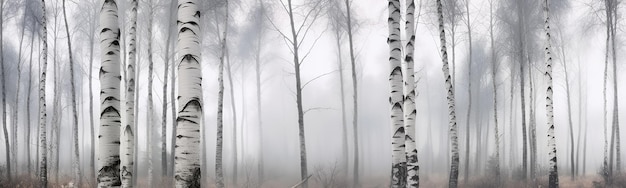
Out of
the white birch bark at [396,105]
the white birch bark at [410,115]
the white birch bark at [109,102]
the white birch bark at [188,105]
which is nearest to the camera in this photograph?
the white birch bark at [188,105]

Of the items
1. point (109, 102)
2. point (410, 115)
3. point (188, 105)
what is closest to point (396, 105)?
point (410, 115)

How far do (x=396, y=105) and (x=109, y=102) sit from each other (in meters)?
4.25

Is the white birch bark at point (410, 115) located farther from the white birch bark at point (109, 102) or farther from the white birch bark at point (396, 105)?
the white birch bark at point (109, 102)

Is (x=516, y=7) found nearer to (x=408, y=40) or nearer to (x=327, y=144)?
(x=408, y=40)

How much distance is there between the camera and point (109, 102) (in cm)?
505

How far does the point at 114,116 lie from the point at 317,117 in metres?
72.6

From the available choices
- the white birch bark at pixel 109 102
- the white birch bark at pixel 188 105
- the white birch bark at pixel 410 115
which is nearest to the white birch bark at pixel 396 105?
the white birch bark at pixel 410 115

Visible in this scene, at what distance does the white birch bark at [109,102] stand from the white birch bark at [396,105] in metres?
4.07

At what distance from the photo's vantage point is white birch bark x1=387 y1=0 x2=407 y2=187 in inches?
283

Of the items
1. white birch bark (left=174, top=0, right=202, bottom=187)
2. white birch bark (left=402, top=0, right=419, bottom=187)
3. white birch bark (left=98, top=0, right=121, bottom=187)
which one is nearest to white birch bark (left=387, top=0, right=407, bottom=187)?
white birch bark (left=402, top=0, right=419, bottom=187)

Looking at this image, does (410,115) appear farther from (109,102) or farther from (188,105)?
(109,102)

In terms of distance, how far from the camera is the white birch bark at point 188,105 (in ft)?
13.8

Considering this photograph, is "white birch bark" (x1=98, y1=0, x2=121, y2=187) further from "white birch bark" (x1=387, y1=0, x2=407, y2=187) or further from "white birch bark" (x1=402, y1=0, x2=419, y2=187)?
"white birch bark" (x1=402, y1=0, x2=419, y2=187)

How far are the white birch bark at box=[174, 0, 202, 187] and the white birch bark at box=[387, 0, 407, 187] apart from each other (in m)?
3.70
